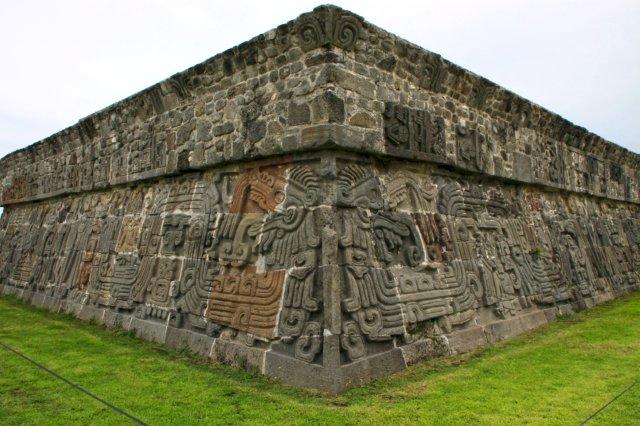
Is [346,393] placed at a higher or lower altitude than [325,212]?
lower

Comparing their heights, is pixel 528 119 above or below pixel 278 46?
Result: above

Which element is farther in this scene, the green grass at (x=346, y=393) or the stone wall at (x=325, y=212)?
the stone wall at (x=325, y=212)

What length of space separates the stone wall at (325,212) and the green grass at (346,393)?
24cm

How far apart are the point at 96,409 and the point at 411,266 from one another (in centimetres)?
299

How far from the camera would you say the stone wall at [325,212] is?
4422 mm

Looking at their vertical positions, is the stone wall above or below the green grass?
above

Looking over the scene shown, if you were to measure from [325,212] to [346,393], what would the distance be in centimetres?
150

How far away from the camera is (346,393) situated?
3.85 metres

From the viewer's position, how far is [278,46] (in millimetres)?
4914

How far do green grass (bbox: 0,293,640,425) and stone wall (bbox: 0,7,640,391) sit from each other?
0.24m

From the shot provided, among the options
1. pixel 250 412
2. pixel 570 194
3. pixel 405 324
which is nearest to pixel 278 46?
pixel 405 324

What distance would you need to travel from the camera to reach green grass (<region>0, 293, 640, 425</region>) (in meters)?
3.53

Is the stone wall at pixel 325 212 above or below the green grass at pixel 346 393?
above

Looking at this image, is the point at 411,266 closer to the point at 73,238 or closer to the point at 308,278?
the point at 308,278
